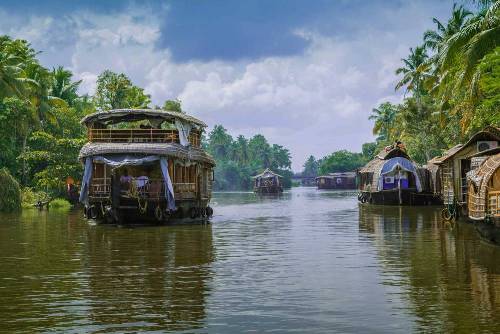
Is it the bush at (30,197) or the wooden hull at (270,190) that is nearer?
the bush at (30,197)

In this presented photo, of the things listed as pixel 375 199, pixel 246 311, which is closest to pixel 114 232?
pixel 246 311

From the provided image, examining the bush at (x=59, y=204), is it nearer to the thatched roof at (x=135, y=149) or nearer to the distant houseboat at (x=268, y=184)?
the thatched roof at (x=135, y=149)

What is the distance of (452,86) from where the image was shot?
30688 mm

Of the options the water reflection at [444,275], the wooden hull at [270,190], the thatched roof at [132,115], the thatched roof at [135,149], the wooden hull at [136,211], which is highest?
the thatched roof at [132,115]

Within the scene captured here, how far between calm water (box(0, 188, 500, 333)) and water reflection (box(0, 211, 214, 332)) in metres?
0.02

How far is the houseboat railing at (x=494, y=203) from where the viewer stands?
1694cm

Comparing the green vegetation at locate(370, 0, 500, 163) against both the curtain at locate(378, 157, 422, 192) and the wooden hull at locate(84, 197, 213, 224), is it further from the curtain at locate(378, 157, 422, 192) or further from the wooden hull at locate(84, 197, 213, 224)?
the wooden hull at locate(84, 197, 213, 224)

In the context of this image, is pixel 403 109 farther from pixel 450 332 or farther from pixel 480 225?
pixel 450 332

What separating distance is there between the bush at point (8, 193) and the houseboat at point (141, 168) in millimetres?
10127

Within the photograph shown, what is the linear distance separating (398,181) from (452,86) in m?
17.0

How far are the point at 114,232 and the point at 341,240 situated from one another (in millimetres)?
8927

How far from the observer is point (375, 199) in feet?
158

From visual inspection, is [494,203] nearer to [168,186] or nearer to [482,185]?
[482,185]

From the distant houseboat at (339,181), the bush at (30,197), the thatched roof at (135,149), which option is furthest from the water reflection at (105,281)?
the distant houseboat at (339,181)
